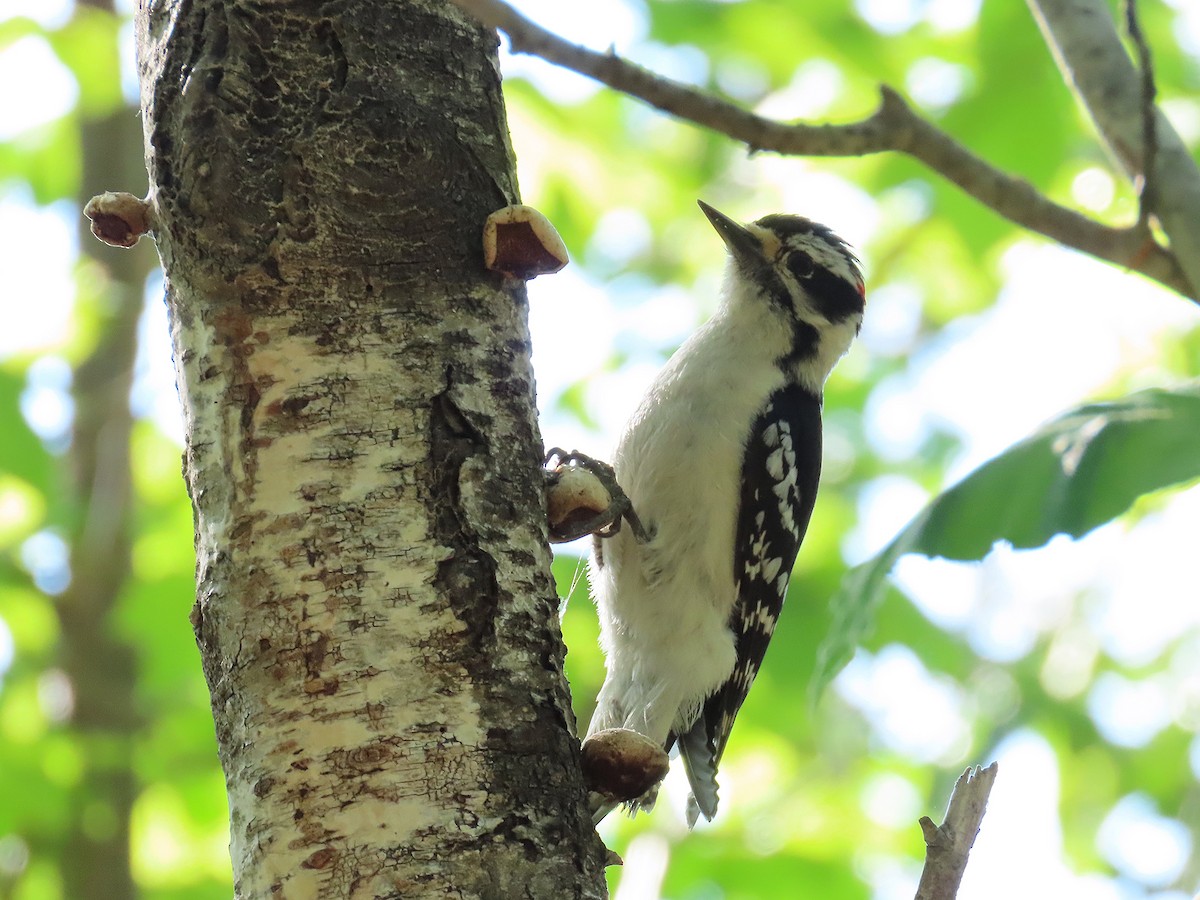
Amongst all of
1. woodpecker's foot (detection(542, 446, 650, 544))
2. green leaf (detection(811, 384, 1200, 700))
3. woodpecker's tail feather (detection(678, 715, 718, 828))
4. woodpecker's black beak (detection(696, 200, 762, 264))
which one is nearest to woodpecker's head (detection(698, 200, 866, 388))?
woodpecker's black beak (detection(696, 200, 762, 264))

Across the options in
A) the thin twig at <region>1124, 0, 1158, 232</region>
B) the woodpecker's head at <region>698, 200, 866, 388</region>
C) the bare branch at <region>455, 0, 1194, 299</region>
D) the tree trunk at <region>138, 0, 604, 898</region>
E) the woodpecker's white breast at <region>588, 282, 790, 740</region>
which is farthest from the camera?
the woodpecker's head at <region>698, 200, 866, 388</region>

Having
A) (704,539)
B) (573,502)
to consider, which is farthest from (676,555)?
(573,502)

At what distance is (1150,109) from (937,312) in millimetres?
4544

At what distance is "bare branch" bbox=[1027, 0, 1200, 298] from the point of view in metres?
3.12

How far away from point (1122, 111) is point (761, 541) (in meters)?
1.73

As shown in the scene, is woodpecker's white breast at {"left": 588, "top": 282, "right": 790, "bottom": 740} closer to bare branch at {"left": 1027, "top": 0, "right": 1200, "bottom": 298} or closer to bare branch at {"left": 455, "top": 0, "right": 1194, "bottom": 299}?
bare branch at {"left": 455, "top": 0, "right": 1194, "bottom": 299}

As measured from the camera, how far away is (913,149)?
322 cm

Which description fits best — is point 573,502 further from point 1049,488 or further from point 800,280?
point 800,280

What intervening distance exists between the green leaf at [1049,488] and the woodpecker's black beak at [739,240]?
1.71 metres

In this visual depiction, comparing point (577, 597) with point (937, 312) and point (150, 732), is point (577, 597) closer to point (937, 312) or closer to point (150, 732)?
point (150, 732)

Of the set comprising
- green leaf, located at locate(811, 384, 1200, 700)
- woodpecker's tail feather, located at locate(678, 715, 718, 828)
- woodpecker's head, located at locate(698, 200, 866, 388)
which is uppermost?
woodpecker's head, located at locate(698, 200, 866, 388)

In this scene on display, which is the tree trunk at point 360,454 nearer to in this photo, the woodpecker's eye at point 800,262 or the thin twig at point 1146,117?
the thin twig at point 1146,117

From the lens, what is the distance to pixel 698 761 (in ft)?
14.4

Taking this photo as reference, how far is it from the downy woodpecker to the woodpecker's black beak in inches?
7.8
